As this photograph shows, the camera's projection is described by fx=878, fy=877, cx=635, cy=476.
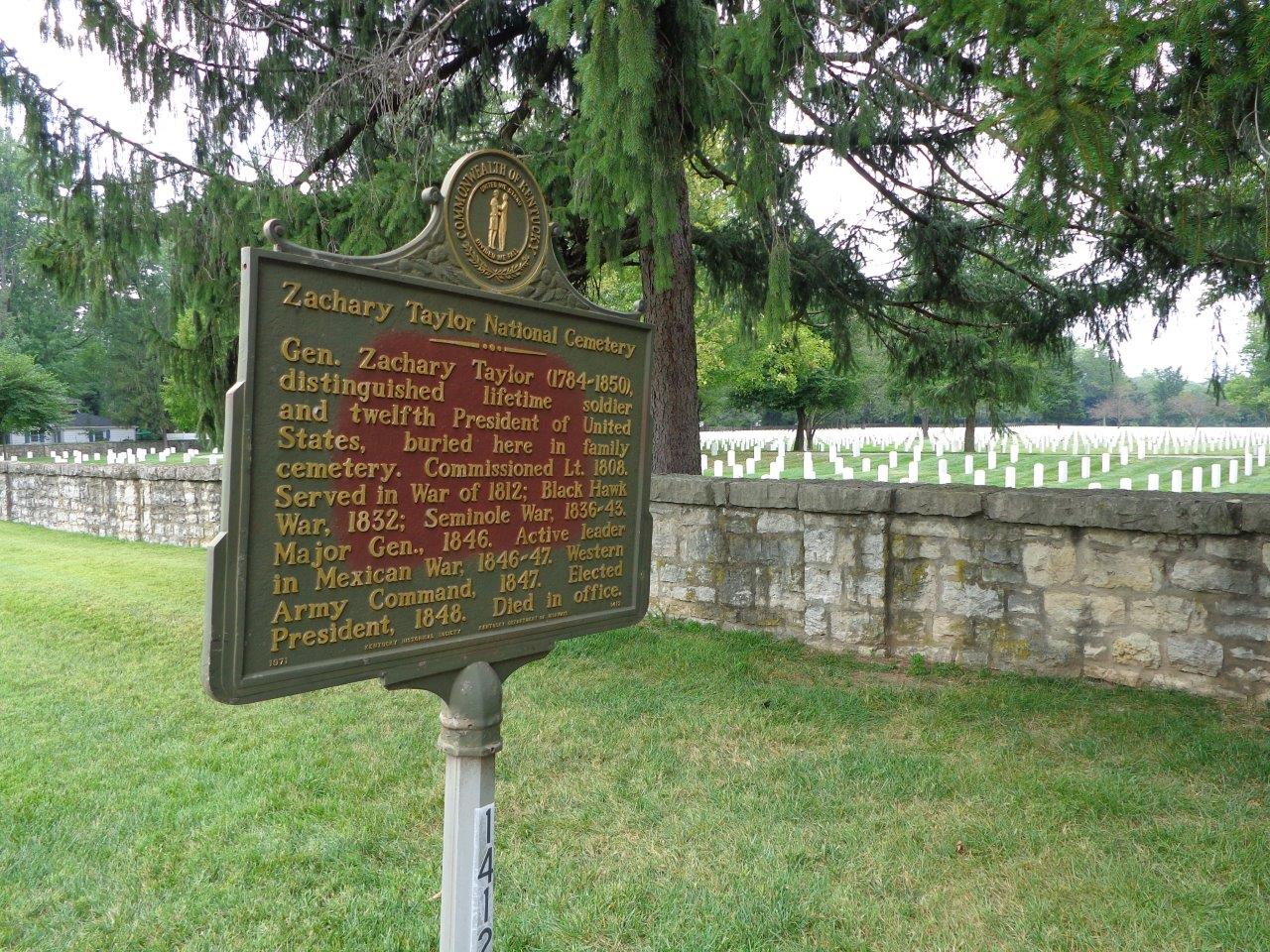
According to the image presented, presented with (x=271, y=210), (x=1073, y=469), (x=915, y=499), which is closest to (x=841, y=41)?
(x=915, y=499)

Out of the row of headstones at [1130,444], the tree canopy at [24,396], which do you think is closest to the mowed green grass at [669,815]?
the row of headstones at [1130,444]

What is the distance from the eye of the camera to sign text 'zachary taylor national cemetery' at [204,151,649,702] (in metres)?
1.90

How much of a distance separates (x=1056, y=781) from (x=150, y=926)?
3743mm

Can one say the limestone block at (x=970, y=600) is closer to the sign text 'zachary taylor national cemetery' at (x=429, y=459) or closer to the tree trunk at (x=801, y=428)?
the sign text 'zachary taylor national cemetery' at (x=429, y=459)

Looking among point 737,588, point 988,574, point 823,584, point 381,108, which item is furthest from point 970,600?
point 381,108

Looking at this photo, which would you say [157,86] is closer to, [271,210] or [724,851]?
[271,210]

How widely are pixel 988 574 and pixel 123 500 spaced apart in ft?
44.0

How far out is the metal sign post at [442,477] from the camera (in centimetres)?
190

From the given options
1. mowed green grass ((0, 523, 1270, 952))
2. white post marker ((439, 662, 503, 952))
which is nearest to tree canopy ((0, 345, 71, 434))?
mowed green grass ((0, 523, 1270, 952))

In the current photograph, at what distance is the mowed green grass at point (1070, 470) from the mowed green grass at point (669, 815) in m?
8.62

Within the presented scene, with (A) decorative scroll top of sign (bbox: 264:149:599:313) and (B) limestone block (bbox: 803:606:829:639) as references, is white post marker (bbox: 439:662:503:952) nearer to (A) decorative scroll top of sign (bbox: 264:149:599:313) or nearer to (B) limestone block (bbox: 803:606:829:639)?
(A) decorative scroll top of sign (bbox: 264:149:599:313)

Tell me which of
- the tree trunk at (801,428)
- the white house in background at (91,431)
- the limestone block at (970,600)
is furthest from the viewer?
the white house in background at (91,431)

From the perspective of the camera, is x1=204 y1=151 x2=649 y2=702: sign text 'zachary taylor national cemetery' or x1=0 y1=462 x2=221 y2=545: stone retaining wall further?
x1=0 y1=462 x2=221 y2=545: stone retaining wall

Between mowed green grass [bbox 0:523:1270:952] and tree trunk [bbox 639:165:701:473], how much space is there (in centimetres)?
271
